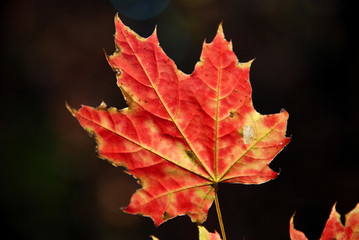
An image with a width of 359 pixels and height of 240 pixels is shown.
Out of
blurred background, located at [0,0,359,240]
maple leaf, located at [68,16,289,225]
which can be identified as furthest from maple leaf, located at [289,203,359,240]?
blurred background, located at [0,0,359,240]

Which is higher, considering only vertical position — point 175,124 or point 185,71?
point 175,124

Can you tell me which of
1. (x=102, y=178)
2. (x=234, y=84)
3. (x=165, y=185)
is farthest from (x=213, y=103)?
(x=102, y=178)

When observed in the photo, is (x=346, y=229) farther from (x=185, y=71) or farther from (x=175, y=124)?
(x=185, y=71)

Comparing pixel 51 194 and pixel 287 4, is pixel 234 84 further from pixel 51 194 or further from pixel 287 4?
pixel 287 4

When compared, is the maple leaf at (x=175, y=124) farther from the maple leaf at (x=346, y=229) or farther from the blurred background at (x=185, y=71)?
the blurred background at (x=185, y=71)

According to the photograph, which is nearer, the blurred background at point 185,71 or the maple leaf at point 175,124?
the maple leaf at point 175,124

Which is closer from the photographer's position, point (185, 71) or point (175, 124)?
point (175, 124)

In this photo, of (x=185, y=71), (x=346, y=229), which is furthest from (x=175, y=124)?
(x=185, y=71)

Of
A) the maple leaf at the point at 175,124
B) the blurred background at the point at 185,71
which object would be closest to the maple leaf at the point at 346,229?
the maple leaf at the point at 175,124
